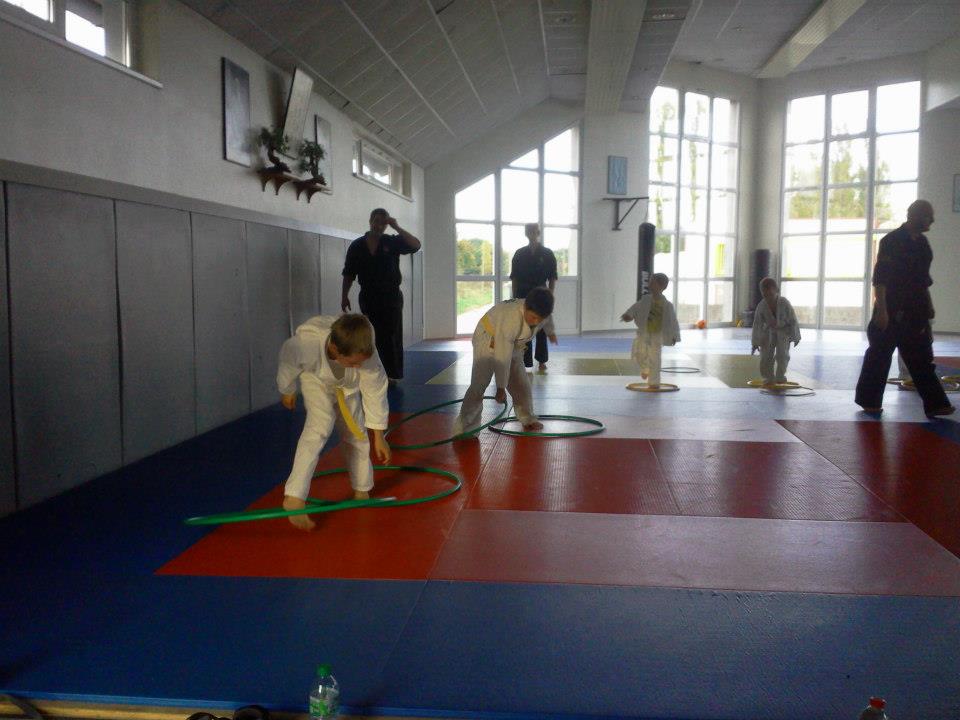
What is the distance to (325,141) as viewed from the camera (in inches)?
371

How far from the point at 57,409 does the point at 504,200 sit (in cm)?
1374

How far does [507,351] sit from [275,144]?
3.52 m

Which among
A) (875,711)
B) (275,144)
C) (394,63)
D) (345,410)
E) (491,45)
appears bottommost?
(875,711)

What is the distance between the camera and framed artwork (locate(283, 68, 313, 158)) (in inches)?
308

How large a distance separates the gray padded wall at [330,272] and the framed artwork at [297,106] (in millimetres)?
1380

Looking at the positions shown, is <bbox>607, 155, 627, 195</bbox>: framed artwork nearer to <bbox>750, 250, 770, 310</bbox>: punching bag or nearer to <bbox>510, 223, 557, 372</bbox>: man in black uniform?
<bbox>750, 250, 770, 310</bbox>: punching bag

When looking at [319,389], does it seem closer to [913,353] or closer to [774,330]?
[913,353]

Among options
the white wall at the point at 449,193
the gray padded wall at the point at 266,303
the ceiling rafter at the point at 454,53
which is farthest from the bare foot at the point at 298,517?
the white wall at the point at 449,193

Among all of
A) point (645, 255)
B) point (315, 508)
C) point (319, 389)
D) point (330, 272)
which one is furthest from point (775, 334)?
point (645, 255)

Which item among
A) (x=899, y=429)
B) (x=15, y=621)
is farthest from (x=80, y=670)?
(x=899, y=429)

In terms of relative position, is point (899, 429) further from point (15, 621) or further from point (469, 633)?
point (15, 621)

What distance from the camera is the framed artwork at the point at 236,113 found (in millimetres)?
6695

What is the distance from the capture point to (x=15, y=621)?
9.37 feet

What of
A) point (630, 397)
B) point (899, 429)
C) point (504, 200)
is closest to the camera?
point (899, 429)
